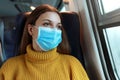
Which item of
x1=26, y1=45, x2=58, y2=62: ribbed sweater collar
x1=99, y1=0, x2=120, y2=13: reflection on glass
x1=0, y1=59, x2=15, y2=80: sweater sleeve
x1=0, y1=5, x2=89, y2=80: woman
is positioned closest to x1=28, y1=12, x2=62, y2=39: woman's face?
x1=0, y1=5, x2=89, y2=80: woman

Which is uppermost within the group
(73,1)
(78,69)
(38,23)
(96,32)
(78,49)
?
(73,1)

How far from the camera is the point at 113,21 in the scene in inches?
58.7

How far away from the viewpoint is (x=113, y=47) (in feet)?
5.74

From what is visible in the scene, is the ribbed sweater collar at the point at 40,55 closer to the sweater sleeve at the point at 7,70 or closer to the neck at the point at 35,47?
the neck at the point at 35,47

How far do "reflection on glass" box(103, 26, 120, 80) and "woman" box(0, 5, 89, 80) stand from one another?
31cm

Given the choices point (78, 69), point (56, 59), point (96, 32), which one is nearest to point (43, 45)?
point (56, 59)

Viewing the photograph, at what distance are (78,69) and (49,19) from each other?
42 centimetres

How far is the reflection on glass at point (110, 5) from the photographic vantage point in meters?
1.53

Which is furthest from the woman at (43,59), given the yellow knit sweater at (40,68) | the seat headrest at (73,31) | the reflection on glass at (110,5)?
the reflection on glass at (110,5)

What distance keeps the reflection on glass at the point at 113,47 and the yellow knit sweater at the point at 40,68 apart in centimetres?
32

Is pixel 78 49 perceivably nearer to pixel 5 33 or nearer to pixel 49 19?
pixel 49 19

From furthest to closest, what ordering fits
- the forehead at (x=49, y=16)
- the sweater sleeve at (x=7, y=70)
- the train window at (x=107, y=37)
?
the train window at (x=107, y=37) < the forehead at (x=49, y=16) < the sweater sleeve at (x=7, y=70)

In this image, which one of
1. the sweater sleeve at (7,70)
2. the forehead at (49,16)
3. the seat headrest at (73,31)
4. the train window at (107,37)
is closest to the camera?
the sweater sleeve at (7,70)

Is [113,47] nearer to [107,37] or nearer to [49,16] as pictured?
[107,37]
